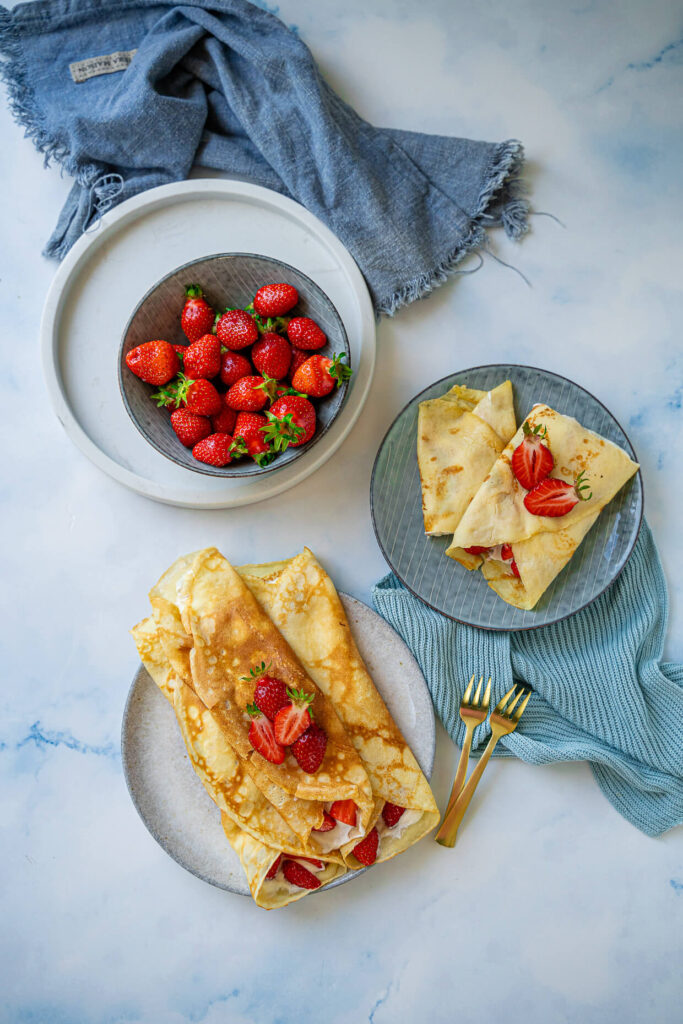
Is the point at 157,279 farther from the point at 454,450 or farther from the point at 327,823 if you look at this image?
the point at 327,823

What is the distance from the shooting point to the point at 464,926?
1.85 m

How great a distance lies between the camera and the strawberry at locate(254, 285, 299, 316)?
5.42ft

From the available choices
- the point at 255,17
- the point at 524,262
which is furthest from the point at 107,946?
the point at 255,17

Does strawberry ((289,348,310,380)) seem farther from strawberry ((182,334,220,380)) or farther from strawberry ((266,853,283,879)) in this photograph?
strawberry ((266,853,283,879))

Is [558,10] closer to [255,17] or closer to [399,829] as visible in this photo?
[255,17]

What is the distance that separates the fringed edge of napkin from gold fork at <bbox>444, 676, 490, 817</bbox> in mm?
996

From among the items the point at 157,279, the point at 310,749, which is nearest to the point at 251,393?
the point at 157,279

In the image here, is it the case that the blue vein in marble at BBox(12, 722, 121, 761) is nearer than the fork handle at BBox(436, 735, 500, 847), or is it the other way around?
the fork handle at BBox(436, 735, 500, 847)

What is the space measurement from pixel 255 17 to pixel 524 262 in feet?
3.04

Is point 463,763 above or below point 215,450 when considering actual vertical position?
below

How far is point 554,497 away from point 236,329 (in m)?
0.82

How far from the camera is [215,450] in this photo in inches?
63.6

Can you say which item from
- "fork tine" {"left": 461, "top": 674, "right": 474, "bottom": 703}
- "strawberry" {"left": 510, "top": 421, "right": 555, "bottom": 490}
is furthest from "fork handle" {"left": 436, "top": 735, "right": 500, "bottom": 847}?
"strawberry" {"left": 510, "top": 421, "right": 555, "bottom": 490}

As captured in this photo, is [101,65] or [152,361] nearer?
[152,361]
